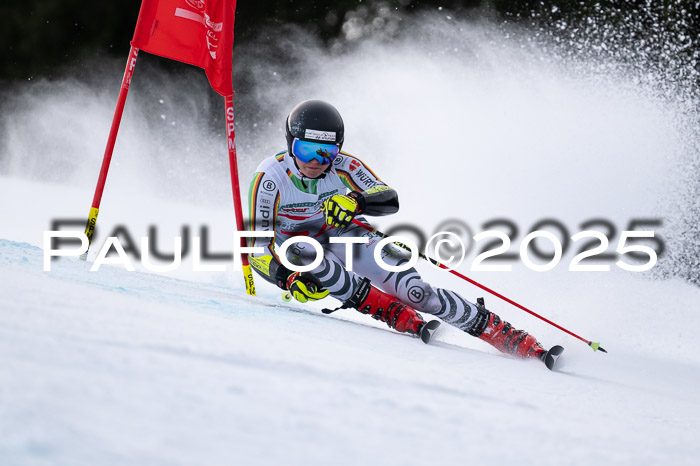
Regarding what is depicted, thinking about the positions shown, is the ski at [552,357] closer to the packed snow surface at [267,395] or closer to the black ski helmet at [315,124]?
the packed snow surface at [267,395]

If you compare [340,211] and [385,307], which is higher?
[340,211]

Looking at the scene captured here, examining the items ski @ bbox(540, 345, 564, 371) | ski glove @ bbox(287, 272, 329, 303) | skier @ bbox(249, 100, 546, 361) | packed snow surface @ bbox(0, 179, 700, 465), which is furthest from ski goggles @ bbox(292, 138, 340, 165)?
ski @ bbox(540, 345, 564, 371)

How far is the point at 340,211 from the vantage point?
12.6ft

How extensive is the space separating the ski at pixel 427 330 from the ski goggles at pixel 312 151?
1081 mm

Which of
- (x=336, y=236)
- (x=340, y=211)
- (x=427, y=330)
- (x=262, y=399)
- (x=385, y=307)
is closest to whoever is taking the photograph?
(x=262, y=399)

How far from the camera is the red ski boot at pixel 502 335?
387cm

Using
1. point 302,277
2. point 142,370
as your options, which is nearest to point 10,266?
point 302,277

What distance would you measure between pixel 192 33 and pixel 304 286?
6.74ft

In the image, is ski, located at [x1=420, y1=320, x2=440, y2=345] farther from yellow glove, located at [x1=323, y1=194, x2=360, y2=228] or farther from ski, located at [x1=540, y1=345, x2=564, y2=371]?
yellow glove, located at [x1=323, y1=194, x2=360, y2=228]

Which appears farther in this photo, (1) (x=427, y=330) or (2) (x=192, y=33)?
(2) (x=192, y=33)

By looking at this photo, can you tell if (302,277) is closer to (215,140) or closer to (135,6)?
(215,140)

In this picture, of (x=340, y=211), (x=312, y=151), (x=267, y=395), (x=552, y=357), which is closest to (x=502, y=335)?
(x=552, y=357)

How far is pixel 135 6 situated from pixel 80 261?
525 inches

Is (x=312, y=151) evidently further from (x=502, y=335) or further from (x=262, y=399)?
(x=262, y=399)
